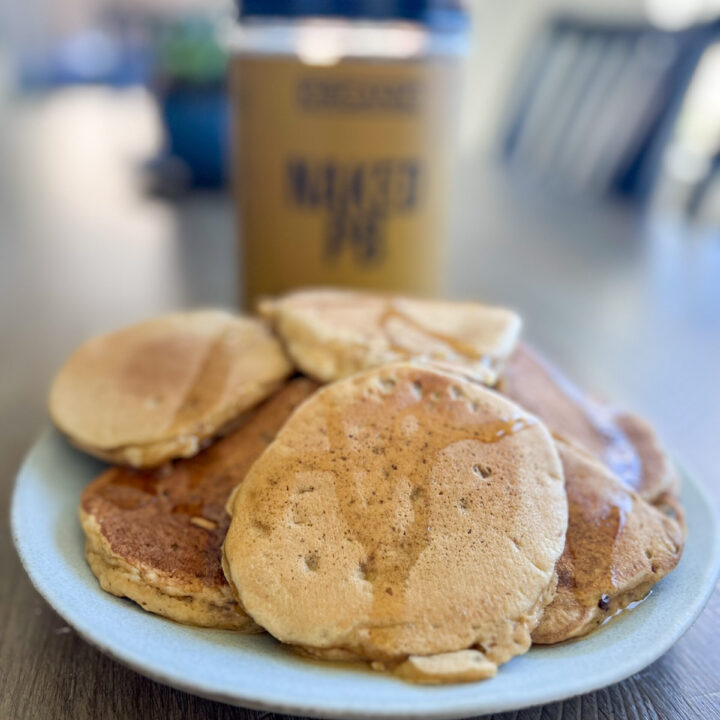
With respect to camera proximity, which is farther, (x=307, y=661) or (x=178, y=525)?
(x=178, y=525)

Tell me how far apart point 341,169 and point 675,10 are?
2444mm

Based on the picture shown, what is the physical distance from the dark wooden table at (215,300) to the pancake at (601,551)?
0.06 meters

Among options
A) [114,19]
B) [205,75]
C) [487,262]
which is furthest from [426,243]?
[114,19]

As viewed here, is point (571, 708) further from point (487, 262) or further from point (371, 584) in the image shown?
point (487, 262)

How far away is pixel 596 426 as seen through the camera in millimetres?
652

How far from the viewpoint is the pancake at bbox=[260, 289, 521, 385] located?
0.59 meters

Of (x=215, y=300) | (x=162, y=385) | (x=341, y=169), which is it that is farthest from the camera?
(x=215, y=300)

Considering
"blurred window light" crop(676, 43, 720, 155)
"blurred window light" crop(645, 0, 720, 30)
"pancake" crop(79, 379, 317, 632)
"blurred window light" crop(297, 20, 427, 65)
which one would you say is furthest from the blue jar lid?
"blurred window light" crop(645, 0, 720, 30)

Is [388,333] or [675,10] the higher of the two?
[388,333]

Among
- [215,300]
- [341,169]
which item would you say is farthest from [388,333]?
[215,300]

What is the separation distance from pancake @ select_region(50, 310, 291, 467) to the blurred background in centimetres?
26

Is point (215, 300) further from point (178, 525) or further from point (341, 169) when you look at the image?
point (178, 525)

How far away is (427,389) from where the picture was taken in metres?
0.52

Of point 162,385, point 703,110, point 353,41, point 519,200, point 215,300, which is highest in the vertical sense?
point 353,41
